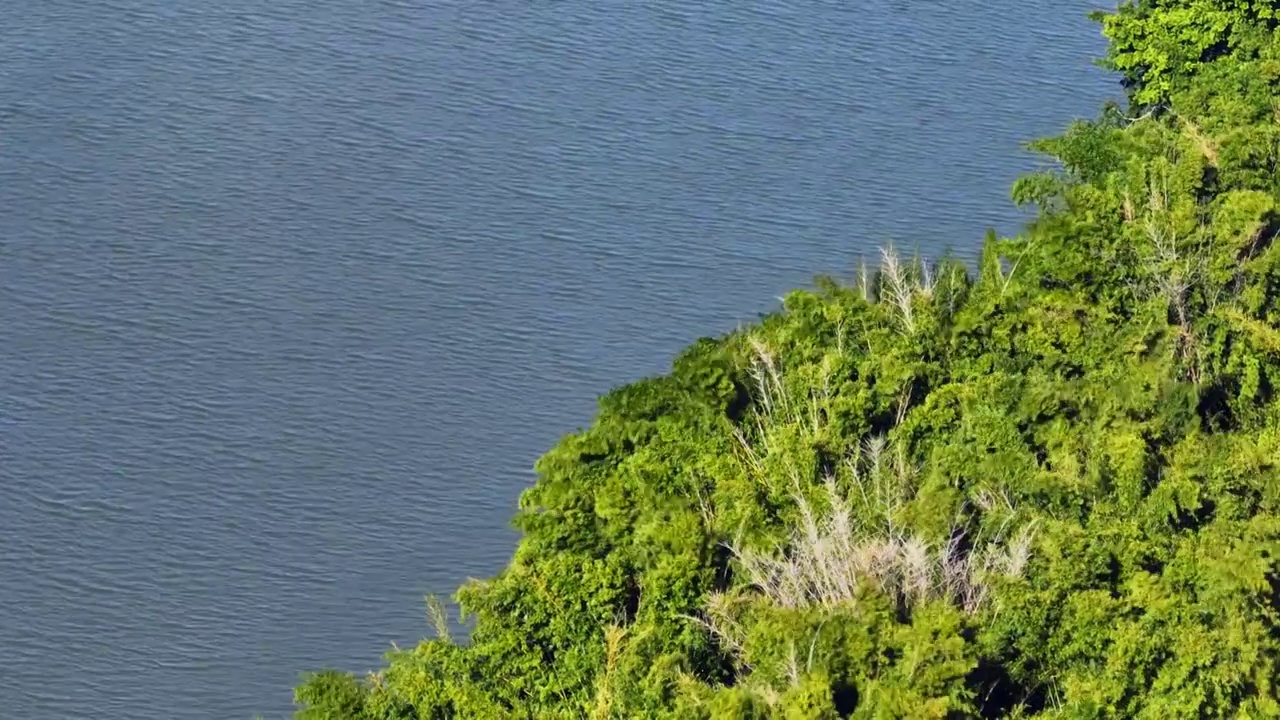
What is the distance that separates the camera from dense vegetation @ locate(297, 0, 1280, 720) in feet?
48.7

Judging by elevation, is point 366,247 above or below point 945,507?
above

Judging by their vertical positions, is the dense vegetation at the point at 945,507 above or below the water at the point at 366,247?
below

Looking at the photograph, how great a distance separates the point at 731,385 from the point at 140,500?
7879 millimetres

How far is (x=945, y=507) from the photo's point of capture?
16.4 meters

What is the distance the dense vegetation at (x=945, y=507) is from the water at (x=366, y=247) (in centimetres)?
511

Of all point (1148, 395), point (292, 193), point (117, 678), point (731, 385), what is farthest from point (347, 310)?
point (1148, 395)

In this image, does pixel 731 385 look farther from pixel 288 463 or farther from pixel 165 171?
pixel 165 171

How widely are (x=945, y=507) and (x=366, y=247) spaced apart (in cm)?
1294

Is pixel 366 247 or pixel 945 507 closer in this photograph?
pixel 945 507

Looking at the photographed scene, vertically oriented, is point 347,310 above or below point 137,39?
below

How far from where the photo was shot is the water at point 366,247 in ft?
71.1

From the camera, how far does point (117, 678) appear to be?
800 inches

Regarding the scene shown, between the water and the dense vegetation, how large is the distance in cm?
511

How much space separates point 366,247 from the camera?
27.7m
